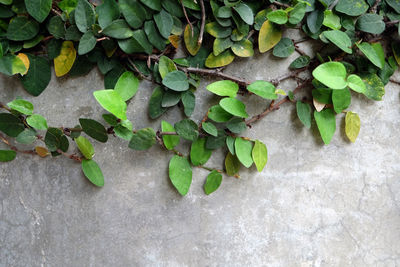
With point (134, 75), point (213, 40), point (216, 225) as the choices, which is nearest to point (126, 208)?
point (216, 225)

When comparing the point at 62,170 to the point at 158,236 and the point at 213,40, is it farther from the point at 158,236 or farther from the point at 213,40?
the point at 213,40

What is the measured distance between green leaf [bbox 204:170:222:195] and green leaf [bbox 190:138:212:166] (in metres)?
0.04

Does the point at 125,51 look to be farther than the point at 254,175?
No

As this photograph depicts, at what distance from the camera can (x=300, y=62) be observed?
1094 mm

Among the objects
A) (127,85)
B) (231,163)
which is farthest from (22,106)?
(231,163)

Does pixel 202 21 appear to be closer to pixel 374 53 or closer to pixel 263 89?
pixel 263 89

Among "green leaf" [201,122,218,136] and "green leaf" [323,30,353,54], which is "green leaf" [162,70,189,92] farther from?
"green leaf" [323,30,353,54]

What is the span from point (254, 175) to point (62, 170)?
55 cm

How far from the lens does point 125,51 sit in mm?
1019

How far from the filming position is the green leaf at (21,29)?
0.99 meters

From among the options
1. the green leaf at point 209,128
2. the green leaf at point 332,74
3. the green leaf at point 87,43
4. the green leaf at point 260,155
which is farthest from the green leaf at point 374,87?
the green leaf at point 87,43

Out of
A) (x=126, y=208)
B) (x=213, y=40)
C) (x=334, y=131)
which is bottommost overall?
(x=126, y=208)

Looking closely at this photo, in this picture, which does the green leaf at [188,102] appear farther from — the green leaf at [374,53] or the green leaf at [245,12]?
the green leaf at [374,53]

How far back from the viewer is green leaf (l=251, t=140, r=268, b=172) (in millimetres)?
1079
